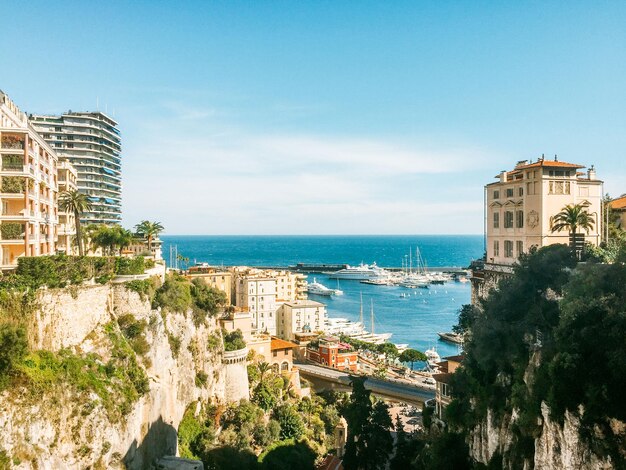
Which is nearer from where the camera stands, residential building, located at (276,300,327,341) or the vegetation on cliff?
the vegetation on cliff

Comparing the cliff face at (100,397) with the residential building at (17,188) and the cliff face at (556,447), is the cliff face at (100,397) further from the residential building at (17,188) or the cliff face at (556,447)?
the cliff face at (556,447)

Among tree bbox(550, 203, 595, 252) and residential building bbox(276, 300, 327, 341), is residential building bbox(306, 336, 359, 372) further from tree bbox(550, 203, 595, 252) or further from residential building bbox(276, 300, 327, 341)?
tree bbox(550, 203, 595, 252)

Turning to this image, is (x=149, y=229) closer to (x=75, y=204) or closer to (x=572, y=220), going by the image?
(x=75, y=204)

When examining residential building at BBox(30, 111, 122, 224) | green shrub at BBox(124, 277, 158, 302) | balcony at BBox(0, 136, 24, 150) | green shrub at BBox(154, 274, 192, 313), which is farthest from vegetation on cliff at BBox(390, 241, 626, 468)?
residential building at BBox(30, 111, 122, 224)

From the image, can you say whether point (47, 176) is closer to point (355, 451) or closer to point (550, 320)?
point (355, 451)

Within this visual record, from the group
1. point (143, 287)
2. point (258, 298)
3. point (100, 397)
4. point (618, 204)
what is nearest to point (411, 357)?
point (258, 298)

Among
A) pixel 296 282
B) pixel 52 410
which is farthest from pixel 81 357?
pixel 296 282
